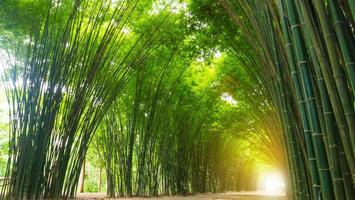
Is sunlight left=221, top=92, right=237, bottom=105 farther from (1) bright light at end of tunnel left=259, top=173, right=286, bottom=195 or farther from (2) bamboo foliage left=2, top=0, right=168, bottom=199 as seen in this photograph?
(2) bamboo foliage left=2, top=0, right=168, bottom=199

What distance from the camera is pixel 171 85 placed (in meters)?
7.84

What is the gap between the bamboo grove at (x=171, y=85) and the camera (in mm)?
1323

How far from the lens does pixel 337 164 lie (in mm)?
1254

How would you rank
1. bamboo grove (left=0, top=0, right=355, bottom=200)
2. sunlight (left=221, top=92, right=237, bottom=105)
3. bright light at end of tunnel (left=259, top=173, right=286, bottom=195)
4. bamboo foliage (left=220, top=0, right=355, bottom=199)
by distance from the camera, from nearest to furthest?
bamboo foliage (left=220, top=0, right=355, bottom=199)
bamboo grove (left=0, top=0, right=355, bottom=200)
sunlight (left=221, top=92, right=237, bottom=105)
bright light at end of tunnel (left=259, top=173, right=286, bottom=195)

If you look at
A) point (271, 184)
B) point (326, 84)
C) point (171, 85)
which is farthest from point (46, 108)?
point (271, 184)

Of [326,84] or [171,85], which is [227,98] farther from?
[326,84]

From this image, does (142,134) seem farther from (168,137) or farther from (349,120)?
(349,120)

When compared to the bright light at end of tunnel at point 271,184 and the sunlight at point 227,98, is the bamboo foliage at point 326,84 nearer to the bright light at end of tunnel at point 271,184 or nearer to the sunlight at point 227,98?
the sunlight at point 227,98

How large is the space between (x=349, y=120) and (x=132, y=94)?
6373 mm

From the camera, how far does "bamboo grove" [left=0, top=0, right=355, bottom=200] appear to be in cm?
132

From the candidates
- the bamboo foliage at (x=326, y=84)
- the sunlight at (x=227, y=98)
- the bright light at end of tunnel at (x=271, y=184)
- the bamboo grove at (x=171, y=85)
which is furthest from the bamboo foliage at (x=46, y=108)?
the bright light at end of tunnel at (x=271, y=184)

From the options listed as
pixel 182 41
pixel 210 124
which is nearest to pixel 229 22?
pixel 182 41

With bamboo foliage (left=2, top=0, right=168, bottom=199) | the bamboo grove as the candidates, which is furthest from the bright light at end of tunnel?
bamboo foliage (left=2, top=0, right=168, bottom=199)

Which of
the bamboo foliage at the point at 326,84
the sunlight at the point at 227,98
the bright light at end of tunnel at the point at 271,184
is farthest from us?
the bright light at end of tunnel at the point at 271,184
